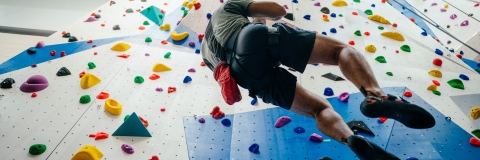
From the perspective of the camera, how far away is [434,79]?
3.12 m

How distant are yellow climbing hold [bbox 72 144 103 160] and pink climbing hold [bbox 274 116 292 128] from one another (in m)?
1.05

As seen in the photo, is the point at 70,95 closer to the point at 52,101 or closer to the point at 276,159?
the point at 52,101

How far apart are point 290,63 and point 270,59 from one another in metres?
0.10

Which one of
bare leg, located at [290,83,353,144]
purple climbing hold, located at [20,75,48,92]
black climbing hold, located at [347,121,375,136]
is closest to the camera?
bare leg, located at [290,83,353,144]

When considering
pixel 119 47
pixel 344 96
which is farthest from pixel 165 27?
pixel 344 96

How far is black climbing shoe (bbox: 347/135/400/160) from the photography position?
1.57m

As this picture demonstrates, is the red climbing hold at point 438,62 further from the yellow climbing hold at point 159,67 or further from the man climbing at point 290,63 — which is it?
the yellow climbing hold at point 159,67

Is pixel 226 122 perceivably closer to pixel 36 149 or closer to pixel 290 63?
pixel 290 63

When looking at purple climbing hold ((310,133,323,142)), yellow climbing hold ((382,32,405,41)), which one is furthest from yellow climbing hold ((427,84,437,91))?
purple climbing hold ((310,133,323,142))

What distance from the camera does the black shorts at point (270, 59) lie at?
1904mm

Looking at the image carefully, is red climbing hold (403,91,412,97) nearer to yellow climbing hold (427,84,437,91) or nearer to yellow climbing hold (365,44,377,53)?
yellow climbing hold (427,84,437,91)

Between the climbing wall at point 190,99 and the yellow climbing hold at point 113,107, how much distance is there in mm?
28

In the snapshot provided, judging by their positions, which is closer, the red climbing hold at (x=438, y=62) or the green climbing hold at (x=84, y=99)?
the green climbing hold at (x=84, y=99)

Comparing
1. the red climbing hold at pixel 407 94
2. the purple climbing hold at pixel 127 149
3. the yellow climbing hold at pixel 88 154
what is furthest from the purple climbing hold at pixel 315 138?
the yellow climbing hold at pixel 88 154
